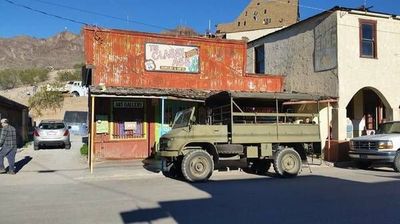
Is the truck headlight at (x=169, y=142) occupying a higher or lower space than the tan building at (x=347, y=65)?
lower

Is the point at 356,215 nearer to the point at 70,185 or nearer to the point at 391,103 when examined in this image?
the point at 70,185

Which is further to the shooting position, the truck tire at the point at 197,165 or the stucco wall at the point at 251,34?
the stucco wall at the point at 251,34

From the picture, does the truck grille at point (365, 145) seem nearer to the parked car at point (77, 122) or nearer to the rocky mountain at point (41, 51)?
the parked car at point (77, 122)

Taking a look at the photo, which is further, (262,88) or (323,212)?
(262,88)

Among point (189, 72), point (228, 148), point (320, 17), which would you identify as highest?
point (320, 17)

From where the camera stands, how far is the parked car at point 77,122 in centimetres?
3822

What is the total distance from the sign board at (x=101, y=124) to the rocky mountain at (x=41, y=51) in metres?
113

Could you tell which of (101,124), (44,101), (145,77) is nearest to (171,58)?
(145,77)

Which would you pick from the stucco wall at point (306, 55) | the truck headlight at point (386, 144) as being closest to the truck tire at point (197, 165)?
the truck headlight at point (386, 144)

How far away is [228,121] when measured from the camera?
1587 centimetres

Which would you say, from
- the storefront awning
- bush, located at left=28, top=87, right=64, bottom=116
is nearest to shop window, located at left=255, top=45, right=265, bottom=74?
the storefront awning

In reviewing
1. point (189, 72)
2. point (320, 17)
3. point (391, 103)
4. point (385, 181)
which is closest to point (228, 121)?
point (385, 181)

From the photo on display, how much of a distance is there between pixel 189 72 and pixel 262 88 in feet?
11.7

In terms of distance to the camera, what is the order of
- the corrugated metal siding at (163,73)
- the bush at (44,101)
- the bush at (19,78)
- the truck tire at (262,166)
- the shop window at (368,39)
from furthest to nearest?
the bush at (19,78) → the bush at (44,101) → the shop window at (368,39) → the corrugated metal siding at (163,73) → the truck tire at (262,166)
